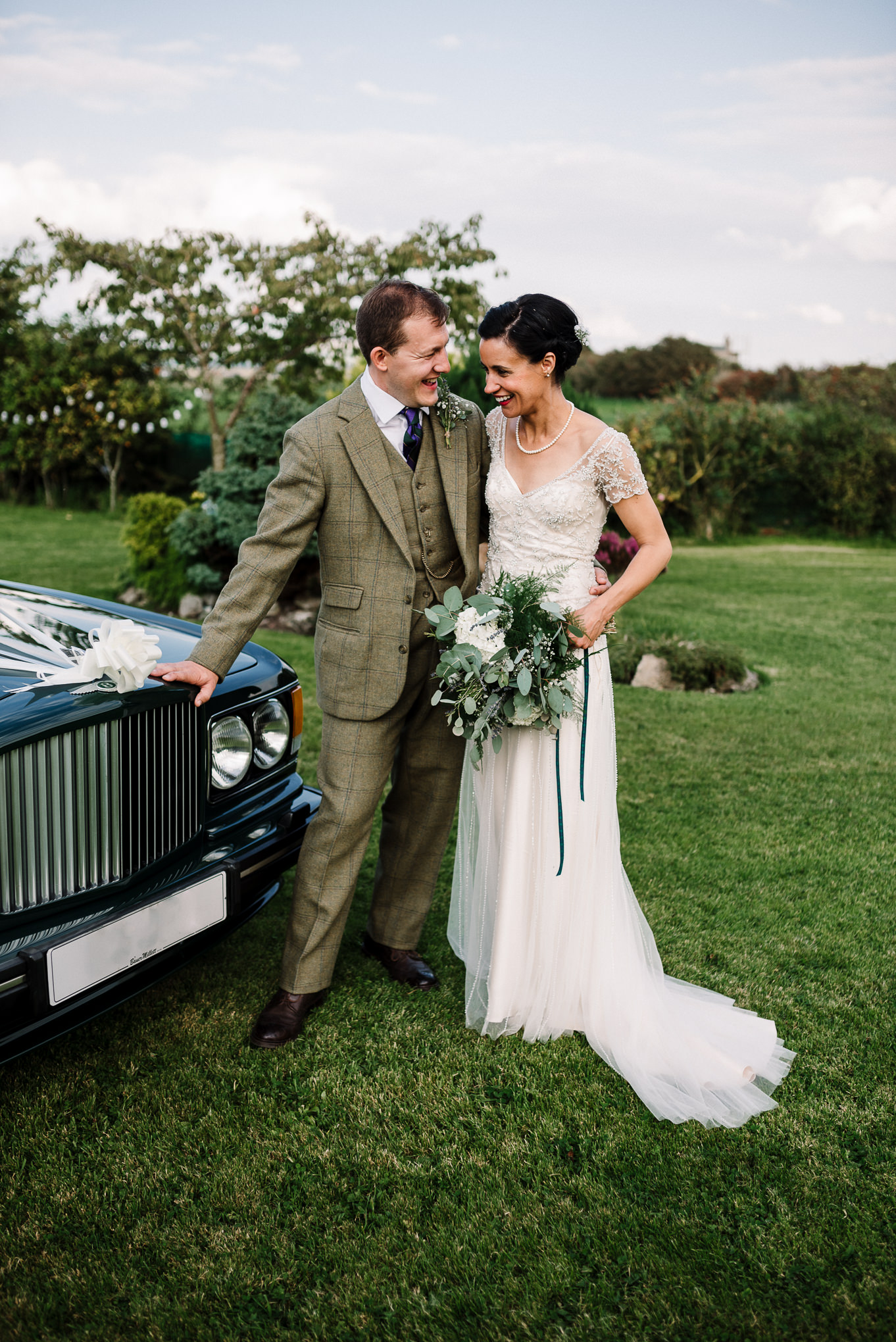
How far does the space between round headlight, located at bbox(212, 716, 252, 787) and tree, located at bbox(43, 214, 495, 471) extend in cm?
1246

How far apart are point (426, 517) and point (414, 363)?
1.33ft

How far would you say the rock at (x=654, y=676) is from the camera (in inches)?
284

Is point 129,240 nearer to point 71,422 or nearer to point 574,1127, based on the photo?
point 71,422

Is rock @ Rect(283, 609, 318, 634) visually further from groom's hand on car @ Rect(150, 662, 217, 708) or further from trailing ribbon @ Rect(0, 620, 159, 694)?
trailing ribbon @ Rect(0, 620, 159, 694)

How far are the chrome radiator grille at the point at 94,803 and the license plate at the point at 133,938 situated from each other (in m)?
0.12

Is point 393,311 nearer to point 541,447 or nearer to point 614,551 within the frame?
point 541,447

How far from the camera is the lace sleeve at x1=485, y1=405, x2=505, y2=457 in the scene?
2.72 meters

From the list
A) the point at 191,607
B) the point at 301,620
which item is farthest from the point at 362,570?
the point at 191,607

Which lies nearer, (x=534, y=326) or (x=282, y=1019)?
(x=534, y=326)

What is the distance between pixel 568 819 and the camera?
264 cm

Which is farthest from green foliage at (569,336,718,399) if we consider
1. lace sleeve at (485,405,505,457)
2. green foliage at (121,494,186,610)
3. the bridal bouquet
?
the bridal bouquet

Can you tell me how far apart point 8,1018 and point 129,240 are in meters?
15.4

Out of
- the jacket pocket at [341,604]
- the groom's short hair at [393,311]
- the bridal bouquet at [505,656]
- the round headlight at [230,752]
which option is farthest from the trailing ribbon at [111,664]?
the groom's short hair at [393,311]

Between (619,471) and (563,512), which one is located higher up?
(619,471)
